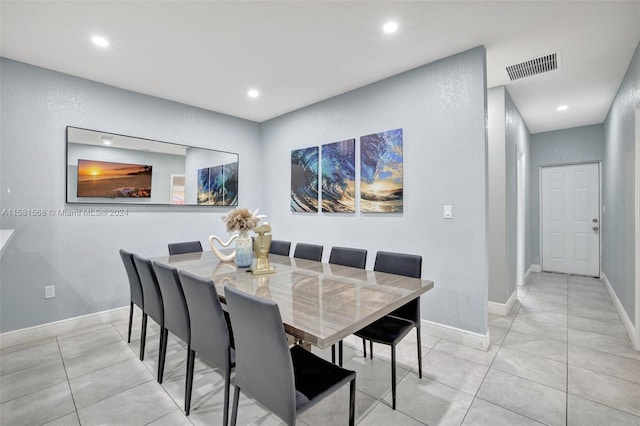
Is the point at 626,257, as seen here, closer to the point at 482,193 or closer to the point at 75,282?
the point at 482,193

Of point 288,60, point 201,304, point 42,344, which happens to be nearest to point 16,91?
point 42,344

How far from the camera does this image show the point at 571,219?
5309 millimetres

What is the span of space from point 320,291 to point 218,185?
3016 mm

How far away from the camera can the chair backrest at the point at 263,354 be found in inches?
45.3

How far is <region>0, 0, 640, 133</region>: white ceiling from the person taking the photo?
6.77 ft

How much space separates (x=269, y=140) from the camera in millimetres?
4652

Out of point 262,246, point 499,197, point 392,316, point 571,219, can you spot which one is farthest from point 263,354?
point 571,219

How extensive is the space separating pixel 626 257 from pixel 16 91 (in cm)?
621

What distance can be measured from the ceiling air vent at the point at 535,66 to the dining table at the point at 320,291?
2.46 meters

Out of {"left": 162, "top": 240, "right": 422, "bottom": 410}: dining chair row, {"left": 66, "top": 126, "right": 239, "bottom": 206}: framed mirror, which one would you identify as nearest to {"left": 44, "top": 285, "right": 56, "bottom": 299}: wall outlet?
{"left": 66, "top": 126, "right": 239, "bottom": 206}: framed mirror

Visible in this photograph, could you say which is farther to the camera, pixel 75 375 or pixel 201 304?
pixel 75 375

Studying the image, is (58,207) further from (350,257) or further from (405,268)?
(405,268)

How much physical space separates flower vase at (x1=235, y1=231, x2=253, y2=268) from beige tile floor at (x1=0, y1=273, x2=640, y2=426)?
84 cm

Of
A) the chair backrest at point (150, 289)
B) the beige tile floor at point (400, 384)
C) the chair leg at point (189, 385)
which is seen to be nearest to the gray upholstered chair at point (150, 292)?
the chair backrest at point (150, 289)
